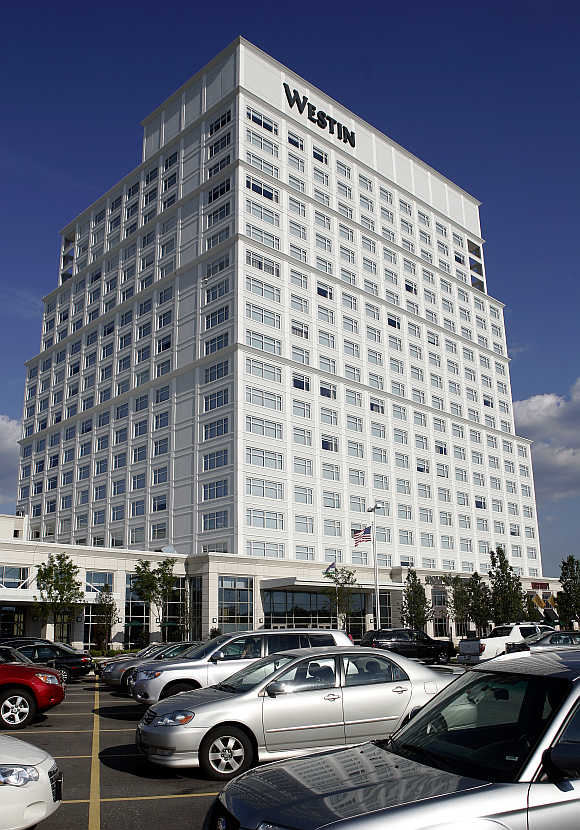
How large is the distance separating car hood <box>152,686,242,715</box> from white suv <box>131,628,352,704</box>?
3.43 metres

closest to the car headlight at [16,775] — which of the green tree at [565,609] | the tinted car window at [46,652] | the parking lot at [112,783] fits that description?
the parking lot at [112,783]

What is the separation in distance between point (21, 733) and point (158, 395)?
5407 cm

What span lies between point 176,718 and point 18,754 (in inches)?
122

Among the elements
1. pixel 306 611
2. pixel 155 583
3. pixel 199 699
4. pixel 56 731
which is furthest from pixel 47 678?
pixel 306 611

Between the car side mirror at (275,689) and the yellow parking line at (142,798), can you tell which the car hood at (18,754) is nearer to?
the yellow parking line at (142,798)

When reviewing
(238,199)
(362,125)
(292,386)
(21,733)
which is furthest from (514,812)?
(362,125)

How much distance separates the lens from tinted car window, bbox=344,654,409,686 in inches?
405

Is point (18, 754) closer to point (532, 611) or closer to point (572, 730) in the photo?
point (572, 730)

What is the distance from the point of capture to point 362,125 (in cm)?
7838

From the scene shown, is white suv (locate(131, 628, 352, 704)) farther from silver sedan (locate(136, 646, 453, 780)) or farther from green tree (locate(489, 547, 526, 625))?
green tree (locate(489, 547, 526, 625))

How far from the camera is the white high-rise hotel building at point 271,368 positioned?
58.7 metres

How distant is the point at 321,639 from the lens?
14164 millimetres

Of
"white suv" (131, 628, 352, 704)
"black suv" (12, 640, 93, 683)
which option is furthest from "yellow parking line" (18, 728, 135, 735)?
"black suv" (12, 640, 93, 683)

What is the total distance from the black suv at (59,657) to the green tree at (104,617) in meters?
21.7
